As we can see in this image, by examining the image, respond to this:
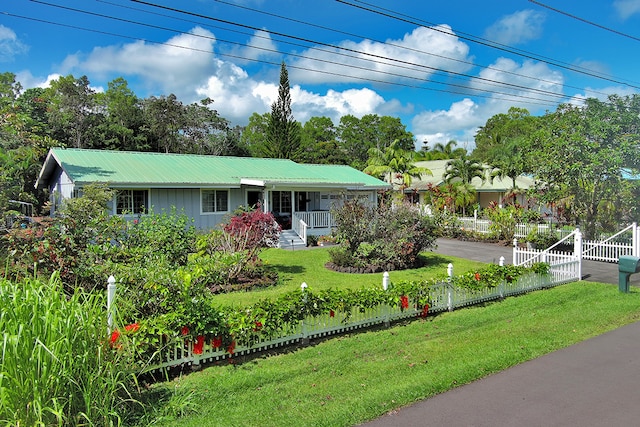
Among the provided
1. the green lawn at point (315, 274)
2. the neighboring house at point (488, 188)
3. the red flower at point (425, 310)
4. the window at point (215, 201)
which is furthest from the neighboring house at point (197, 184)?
the neighboring house at point (488, 188)

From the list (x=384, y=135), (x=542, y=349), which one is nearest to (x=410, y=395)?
(x=542, y=349)

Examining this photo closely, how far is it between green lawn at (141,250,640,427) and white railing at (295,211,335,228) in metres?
12.1

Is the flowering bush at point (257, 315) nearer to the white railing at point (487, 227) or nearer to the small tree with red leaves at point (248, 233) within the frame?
the small tree with red leaves at point (248, 233)

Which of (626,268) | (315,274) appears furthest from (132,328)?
(626,268)

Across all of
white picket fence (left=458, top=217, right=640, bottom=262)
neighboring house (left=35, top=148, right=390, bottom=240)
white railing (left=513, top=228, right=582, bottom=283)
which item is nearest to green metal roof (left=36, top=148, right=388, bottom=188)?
neighboring house (left=35, top=148, right=390, bottom=240)

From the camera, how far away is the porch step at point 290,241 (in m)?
18.4

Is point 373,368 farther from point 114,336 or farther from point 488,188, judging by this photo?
point 488,188

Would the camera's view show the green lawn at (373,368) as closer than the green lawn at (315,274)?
Yes

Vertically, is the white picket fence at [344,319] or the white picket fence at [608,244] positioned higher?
the white picket fence at [608,244]

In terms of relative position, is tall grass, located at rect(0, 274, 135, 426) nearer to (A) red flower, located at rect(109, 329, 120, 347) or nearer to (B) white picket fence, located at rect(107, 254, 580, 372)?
(A) red flower, located at rect(109, 329, 120, 347)

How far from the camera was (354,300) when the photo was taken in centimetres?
716

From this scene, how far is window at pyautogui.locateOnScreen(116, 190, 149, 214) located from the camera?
17.1m

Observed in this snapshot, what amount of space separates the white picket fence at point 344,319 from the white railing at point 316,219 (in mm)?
11388

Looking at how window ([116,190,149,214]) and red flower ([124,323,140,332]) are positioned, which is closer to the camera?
red flower ([124,323,140,332])
